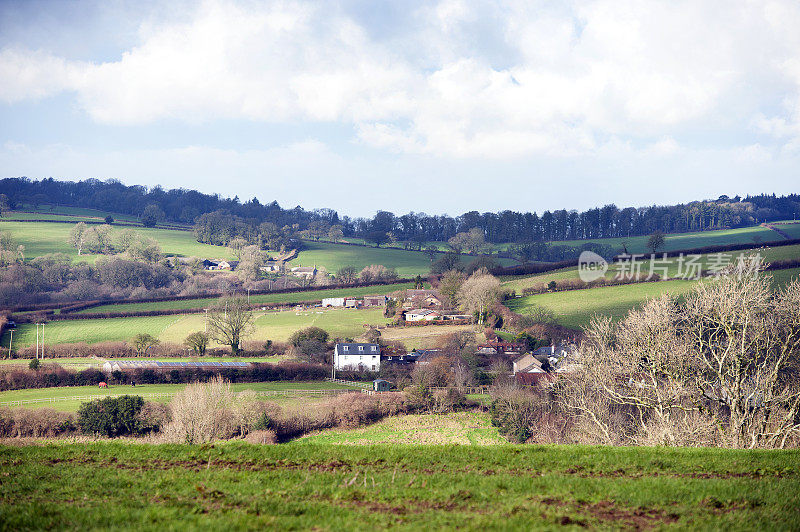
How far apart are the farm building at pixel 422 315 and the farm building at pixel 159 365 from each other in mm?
24258

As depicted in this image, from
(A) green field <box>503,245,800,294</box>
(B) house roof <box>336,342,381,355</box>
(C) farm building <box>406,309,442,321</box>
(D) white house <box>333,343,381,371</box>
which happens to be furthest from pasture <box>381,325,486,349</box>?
(A) green field <box>503,245,800,294</box>

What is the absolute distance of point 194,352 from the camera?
5941cm

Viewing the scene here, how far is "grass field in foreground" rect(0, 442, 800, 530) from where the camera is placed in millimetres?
9156

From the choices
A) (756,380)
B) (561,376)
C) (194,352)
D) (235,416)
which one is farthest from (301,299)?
(756,380)

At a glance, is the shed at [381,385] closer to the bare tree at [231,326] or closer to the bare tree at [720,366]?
the bare tree at [231,326]

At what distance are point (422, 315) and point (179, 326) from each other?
99.7 feet

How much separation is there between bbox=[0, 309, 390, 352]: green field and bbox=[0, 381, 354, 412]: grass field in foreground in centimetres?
1429

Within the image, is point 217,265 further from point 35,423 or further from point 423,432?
point 423,432

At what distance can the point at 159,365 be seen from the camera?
5212 centimetres

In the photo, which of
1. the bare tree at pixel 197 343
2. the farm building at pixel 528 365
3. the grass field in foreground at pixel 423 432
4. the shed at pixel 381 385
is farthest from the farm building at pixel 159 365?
the farm building at pixel 528 365

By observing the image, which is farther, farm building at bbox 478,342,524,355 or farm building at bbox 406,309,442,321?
farm building at bbox 406,309,442,321

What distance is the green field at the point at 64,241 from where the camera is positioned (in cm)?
10918

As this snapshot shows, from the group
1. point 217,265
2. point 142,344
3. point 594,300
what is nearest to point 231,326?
point 142,344

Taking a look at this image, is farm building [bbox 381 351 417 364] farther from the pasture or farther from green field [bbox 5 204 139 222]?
green field [bbox 5 204 139 222]
